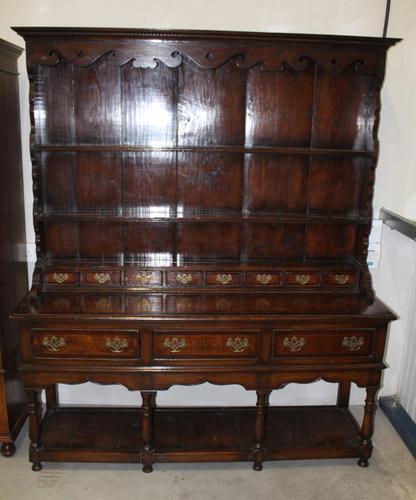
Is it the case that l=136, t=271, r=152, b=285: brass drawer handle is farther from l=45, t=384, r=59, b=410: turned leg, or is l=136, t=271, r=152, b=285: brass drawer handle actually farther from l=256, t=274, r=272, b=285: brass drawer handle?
l=45, t=384, r=59, b=410: turned leg

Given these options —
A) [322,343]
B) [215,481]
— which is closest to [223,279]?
[322,343]

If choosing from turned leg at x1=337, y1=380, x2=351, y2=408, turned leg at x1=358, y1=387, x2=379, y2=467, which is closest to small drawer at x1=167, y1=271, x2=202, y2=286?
turned leg at x1=358, y1=387, x2=379, y2=467

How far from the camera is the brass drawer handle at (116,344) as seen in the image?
7.23 feet

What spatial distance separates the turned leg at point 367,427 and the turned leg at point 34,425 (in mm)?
1555

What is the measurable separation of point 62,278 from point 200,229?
710mm

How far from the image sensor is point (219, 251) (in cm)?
253

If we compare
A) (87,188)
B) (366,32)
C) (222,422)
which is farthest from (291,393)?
(366,32)

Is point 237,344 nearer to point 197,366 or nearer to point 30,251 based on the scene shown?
point 197,366

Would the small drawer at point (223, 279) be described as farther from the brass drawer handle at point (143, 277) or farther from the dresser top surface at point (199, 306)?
the brass drawer handle at point (143, 277)

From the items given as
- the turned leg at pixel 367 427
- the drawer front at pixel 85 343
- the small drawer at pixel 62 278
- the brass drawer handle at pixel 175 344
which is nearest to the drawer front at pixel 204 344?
the brass drawer handle at pixel 175 344

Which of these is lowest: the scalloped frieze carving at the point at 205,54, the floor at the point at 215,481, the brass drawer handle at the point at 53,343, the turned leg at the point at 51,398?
the floor at the point at 215,481

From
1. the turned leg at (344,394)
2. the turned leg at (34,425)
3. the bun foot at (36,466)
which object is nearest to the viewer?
the turned leg at (34,425)

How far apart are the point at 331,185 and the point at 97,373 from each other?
1.43m

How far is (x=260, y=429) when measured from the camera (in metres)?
2.38
